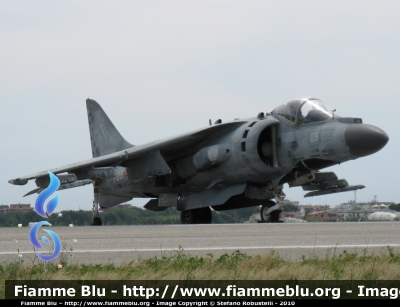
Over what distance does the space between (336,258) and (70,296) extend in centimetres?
351

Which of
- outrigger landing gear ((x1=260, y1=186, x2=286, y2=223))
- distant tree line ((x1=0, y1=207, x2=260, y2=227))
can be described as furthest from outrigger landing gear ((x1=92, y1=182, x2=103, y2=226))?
outrigger landing gear ((x1=260, y1=186, x2=286, y2=223))

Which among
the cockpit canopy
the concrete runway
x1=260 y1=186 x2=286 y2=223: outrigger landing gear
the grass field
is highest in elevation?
the cockpit canopy

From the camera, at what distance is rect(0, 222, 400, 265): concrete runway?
31.8 ft

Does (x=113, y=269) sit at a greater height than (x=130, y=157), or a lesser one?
lesser

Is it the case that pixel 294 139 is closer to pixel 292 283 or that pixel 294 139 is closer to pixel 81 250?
pixel 81 250

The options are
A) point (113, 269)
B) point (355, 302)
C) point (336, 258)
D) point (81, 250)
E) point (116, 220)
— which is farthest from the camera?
point (116, 220)

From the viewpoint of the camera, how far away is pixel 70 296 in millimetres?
6660

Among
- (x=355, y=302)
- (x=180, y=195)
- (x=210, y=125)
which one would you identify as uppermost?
(x=210, y=125)

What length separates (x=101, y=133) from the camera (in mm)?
26203

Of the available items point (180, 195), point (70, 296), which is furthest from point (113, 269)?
point (180, 195)

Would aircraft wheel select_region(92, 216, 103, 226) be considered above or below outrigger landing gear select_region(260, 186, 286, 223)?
below

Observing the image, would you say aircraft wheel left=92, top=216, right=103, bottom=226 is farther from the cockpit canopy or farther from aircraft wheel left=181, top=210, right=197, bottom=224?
the cockpit canopy

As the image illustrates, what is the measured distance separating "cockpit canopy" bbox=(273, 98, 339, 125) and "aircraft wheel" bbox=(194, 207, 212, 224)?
13.2ft

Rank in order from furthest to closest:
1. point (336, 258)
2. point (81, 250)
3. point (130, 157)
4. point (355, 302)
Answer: point (130, 157)
point (81, 250)
point (336, 258)
point (355, 302)
